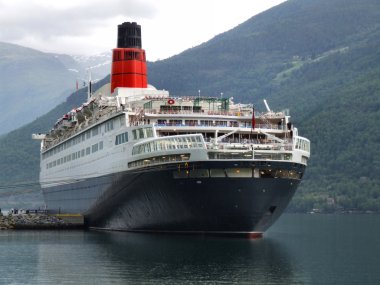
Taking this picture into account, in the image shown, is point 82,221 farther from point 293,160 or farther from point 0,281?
point 0,281

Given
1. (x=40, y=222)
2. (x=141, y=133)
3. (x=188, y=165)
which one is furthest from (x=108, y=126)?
(x=40, y=222)

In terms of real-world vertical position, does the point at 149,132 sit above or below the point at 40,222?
above

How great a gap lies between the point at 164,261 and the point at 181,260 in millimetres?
1400

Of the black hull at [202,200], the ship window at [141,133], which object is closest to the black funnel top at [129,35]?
the black hull at [202,200]

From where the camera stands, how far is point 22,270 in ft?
213

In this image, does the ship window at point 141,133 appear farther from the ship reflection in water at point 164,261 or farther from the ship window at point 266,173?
the ship window at point 266,173

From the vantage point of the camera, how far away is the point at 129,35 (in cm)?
11806

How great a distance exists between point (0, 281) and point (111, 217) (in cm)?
3759

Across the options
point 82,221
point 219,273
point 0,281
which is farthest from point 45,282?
point 82,221

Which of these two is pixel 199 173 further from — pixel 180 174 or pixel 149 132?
pixel 149 132

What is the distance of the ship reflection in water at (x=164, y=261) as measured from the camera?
6050cm

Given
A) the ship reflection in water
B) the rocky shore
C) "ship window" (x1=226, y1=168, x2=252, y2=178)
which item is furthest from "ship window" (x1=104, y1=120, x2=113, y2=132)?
"ship window" (x1=226, y1=168, x2=252, y2=178)

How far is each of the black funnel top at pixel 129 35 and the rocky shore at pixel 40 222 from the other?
24512mm

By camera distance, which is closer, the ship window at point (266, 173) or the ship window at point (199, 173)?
the ship window at point (199, 173)
